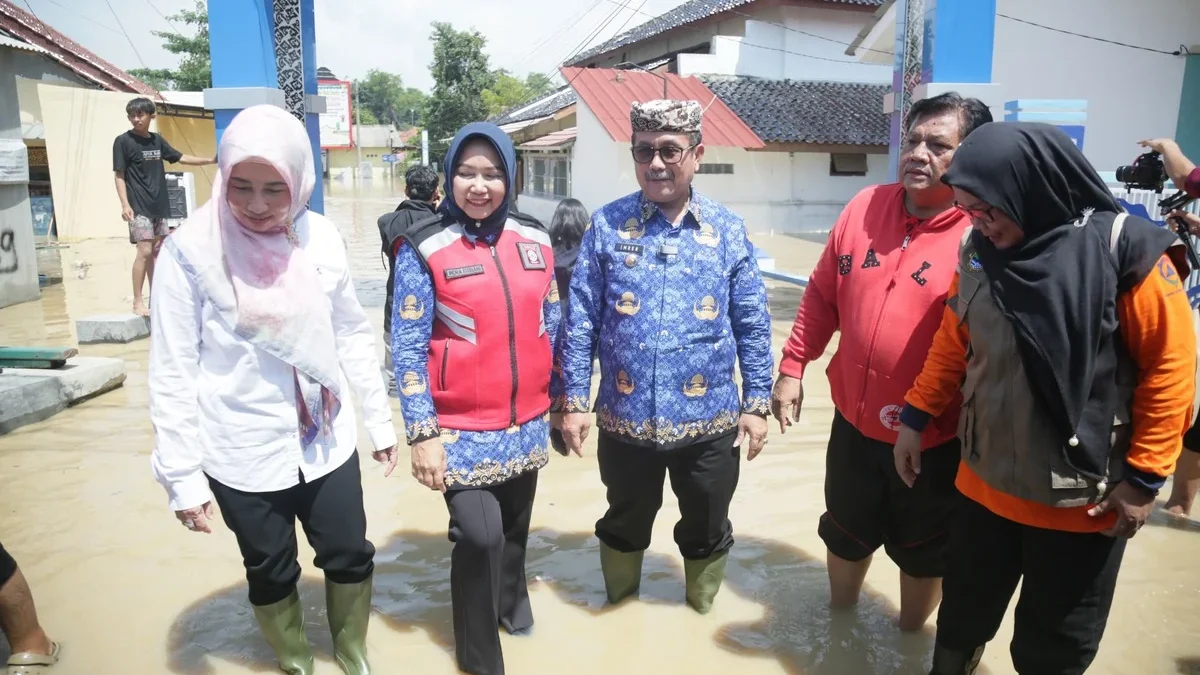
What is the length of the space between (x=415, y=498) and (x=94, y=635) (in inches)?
64.1

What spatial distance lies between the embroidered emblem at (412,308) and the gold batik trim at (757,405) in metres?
1.19

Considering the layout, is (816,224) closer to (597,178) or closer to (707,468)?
(597,178)

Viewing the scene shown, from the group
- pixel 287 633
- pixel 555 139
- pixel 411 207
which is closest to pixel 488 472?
pixel 287 633

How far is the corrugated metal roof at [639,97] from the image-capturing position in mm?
17359

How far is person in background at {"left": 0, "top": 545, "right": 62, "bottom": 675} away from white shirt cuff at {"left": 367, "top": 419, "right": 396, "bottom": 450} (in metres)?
1.19

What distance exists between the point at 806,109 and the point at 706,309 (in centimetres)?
1820

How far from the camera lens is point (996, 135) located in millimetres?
2041

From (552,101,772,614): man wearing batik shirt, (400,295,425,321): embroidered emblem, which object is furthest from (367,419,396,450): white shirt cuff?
(552,101,772,614): man wearing batik shirt

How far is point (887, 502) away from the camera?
285cm

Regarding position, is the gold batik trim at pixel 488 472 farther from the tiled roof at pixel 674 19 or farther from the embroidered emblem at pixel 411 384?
the tiled roof at pixel 674 19

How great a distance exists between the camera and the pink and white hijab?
7.68 feet

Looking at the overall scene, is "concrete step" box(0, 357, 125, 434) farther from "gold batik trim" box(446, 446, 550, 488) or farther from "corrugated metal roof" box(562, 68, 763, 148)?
"corrugated metal roof" box(562, 68, 763, 148)

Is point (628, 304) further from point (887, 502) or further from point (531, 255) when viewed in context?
point (887, 502)

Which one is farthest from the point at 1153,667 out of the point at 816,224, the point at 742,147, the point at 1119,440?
the point at 816,224
